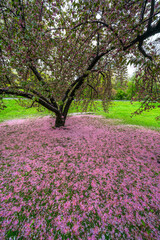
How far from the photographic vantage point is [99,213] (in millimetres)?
2244

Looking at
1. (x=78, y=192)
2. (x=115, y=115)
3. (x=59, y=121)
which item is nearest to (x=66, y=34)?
(x=59, y=121)

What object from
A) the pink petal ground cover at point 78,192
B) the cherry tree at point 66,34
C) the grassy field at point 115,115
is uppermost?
the cherry tree at point 66,34

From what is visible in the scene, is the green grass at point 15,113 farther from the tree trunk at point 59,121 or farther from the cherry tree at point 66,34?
the cherry tree at point 66,34

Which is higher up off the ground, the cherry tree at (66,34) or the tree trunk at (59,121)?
the cherry tree at (66,34)

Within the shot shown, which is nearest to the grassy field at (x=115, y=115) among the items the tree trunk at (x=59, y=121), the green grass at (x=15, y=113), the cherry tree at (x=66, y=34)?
the green grass at (x=15, y=113)

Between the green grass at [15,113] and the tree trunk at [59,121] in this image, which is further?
the green grass at [15,113]

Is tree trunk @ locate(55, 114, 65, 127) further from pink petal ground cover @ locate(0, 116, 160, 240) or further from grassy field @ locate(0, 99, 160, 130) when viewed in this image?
pink petal ground cover @ locate(0, 116, 160, 240)

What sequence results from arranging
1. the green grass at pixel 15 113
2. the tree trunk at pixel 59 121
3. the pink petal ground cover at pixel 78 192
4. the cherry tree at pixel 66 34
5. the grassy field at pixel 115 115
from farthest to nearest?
1. the green grass at pixel 15 113
2. the grassy field at pixel 115 115
3. the tree trunk at pixel 59 121
4. the cherry tree at pixel 66 34
5. the pink petal ground cover at pixel 78 192

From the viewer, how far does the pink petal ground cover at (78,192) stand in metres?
1.97

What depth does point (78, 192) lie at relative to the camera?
2740mm

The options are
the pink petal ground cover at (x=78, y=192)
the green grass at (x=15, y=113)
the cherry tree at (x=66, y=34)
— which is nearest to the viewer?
the pink petal ground cover at (x=78, y=192)

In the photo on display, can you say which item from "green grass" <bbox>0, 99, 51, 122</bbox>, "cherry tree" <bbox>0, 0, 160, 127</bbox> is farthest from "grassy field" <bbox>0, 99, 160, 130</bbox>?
"cherry tree" <bbox>0, 0, 160, 127</bbox>

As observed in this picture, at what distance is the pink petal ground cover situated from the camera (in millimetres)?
1972

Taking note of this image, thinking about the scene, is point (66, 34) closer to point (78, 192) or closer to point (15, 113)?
point (78, 192)
